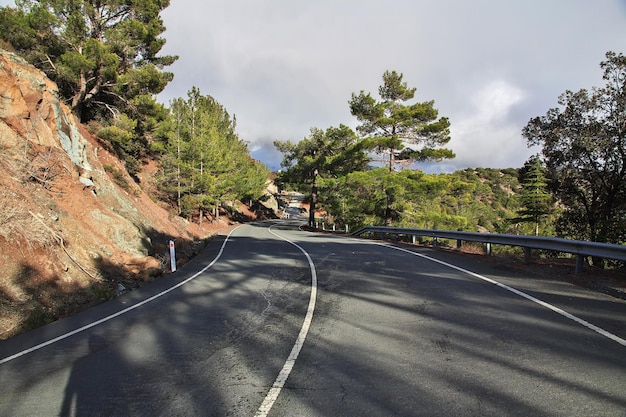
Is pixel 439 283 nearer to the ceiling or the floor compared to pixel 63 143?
Answer: nearer to the floor

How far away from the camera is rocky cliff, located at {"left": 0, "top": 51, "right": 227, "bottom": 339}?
8.07 m

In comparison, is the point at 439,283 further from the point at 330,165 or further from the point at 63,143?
the point at 330,165

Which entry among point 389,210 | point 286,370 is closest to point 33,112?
point 286,370

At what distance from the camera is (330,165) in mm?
32031

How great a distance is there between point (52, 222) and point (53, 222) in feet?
0.30

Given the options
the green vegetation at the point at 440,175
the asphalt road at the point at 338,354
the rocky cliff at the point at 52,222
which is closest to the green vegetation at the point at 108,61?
the rocky cliff at the point at 52,222

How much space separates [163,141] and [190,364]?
3254cm

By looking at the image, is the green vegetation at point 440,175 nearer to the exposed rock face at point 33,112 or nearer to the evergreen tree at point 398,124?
the evergreen tree at point 398,124

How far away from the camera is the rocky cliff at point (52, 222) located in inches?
318

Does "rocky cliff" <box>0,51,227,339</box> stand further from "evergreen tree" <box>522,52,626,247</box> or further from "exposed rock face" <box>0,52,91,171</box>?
"evergreen tree" <box>522,52,626,247</box>

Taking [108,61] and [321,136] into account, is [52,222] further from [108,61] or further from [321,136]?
[321,136]

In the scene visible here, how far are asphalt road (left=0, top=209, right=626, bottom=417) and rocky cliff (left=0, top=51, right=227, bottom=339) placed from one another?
1638mm

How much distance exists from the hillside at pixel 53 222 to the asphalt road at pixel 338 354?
157 cm

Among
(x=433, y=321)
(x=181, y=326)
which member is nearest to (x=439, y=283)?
(x=433, y=321)
